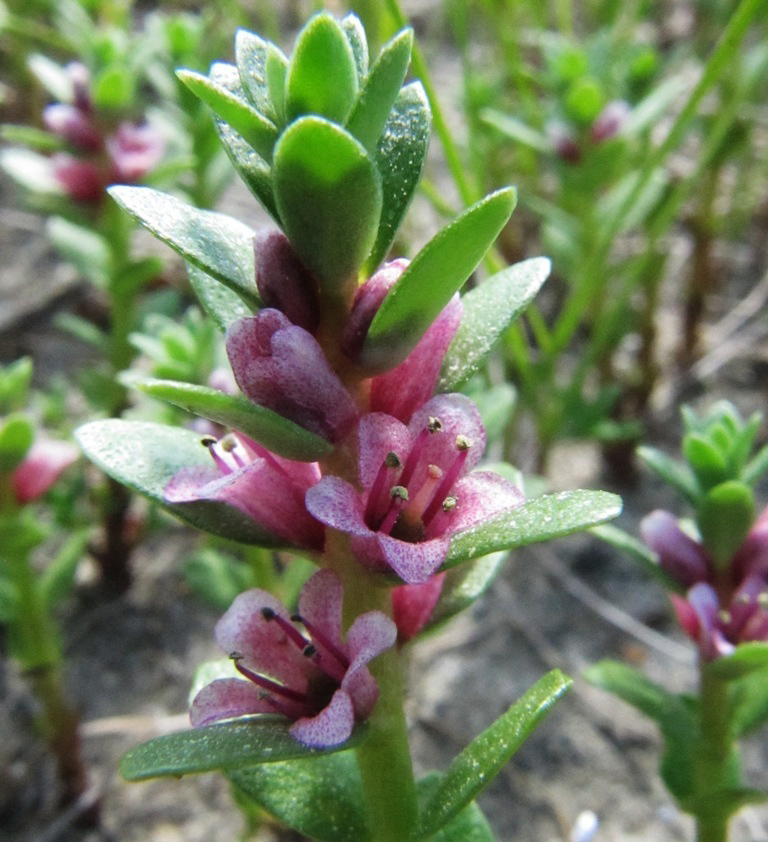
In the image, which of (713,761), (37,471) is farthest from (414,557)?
(37,471)

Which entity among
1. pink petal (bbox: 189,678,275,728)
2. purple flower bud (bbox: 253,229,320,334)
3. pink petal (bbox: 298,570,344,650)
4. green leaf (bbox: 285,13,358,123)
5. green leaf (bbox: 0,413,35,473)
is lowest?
green leaf (bbox: 0,413,35,473)

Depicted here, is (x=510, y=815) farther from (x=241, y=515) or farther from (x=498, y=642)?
(x=241, y=515)

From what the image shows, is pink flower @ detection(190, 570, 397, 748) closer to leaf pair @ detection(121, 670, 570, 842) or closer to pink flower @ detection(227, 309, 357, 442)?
leaf pair @ detection(121, 670, 570, 842)

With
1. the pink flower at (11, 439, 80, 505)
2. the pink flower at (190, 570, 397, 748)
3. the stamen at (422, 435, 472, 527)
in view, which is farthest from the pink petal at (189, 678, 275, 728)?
the pink flower at (11, 439, 80, 505)

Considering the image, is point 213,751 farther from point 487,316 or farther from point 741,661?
point 741,661

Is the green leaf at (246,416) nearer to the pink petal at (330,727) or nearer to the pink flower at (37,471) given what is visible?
the pink petal at (330,727)

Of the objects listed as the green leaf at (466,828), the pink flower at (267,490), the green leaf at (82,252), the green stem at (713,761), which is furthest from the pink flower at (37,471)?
the green stem at (713,761)
